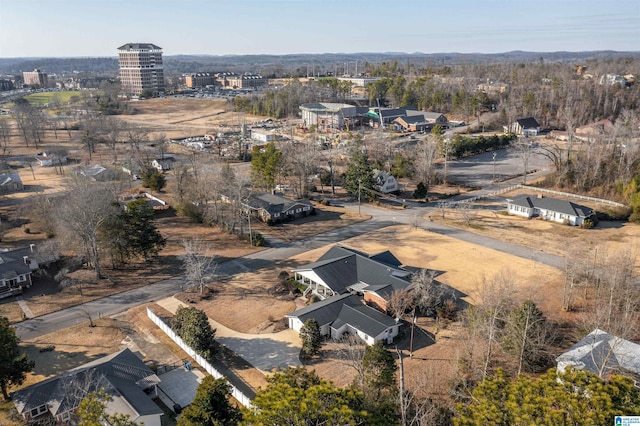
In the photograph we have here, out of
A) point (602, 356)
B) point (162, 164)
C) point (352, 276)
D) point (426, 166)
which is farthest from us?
point (162, 164)

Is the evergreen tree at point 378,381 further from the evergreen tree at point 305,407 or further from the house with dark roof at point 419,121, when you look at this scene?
the house with dark roof at point 419,121

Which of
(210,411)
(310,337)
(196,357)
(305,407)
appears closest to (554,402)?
(305,407)

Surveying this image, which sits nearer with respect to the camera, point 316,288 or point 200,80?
point 316,288

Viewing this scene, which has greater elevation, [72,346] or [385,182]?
[385,182]

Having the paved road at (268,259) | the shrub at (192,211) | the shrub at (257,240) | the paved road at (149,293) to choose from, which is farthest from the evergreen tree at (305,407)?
the shrub at (192,211)

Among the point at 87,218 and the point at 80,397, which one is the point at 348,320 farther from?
the point at 87,218

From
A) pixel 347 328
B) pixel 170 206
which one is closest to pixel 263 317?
pixel 347 328
